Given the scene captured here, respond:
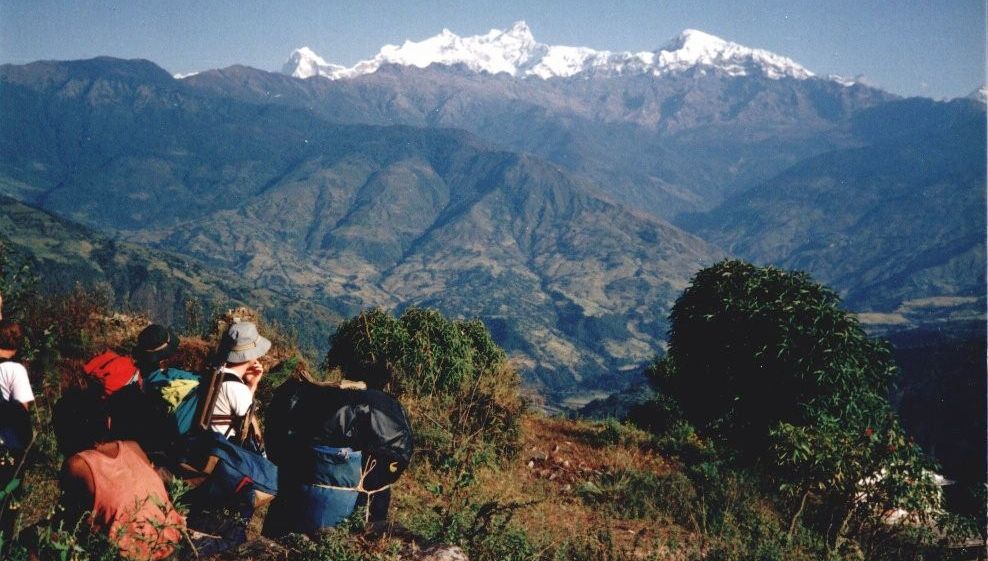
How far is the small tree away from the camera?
44.9 feet

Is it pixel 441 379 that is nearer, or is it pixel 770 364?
pixel 441 379

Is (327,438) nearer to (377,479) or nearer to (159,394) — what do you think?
(377,479)

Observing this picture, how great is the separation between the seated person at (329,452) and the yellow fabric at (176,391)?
2.00ft

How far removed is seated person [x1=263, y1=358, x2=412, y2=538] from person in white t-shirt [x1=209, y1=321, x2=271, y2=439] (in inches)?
11.4

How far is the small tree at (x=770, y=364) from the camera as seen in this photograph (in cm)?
1369

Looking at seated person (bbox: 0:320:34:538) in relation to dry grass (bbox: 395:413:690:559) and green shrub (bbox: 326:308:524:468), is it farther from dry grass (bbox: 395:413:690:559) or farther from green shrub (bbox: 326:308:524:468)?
dry grass (bbox: 395:413:690:559)

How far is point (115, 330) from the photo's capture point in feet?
38.7

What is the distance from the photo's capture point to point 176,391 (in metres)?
4.19

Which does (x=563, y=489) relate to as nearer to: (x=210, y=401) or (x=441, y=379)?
(x=441, y=379)

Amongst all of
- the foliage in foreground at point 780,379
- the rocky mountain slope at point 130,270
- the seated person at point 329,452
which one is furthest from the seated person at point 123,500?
the rocky mountain slope at point 130,270

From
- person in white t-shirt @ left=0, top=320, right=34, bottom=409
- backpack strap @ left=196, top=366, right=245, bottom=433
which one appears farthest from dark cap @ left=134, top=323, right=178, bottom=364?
person in white t-shirt @ left=0, top=320, right=34, bottom=409

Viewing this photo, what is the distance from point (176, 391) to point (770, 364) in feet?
47.2

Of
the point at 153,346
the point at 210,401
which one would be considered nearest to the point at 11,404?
the point at 153,346

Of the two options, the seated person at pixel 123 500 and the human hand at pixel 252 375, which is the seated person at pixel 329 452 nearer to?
the human hand at pixel 252 375
